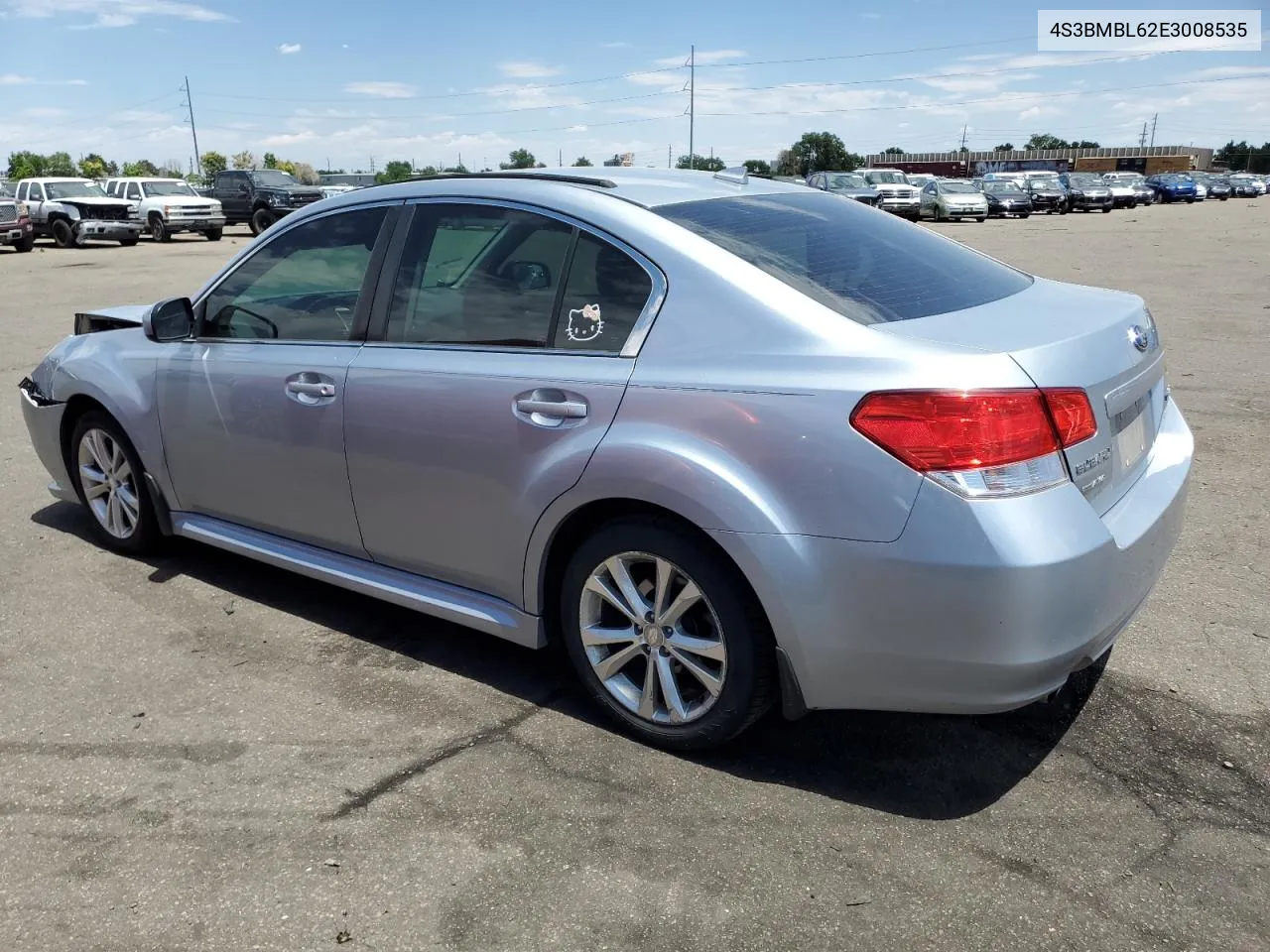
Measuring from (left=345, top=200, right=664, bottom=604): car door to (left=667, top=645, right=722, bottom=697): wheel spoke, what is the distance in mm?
589

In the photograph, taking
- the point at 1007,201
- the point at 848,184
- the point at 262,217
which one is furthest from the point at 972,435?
the point at 1007,201

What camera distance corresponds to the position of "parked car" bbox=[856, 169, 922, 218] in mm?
36844

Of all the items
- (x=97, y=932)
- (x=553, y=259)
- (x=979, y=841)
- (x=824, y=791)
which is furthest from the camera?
(x=553, y=259)

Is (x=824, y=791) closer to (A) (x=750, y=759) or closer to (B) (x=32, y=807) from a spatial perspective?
(A) (x=750, y=759)

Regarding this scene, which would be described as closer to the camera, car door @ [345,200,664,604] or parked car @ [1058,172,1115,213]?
car door @ [345,200,664,604]

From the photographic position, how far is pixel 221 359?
4184 mm

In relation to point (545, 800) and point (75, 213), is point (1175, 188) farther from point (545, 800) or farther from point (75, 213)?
point (545, 800)

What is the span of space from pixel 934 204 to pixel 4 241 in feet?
96.3

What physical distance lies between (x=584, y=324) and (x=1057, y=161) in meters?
119

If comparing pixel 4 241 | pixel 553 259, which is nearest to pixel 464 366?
pixel 553 259

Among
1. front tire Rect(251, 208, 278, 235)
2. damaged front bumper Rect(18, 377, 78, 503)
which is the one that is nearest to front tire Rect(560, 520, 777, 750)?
damaged front bumper Rect(18, 377, 78, 503)

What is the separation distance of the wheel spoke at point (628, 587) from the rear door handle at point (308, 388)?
1.30m

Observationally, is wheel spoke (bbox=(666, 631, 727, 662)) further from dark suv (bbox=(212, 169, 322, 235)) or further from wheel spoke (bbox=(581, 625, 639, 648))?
dark suv (bbox=(212, 169, 322, 235))

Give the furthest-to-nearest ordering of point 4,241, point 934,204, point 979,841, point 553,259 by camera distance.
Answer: point 934,204 < point 4,241 < point 553,259 < point 979,841
